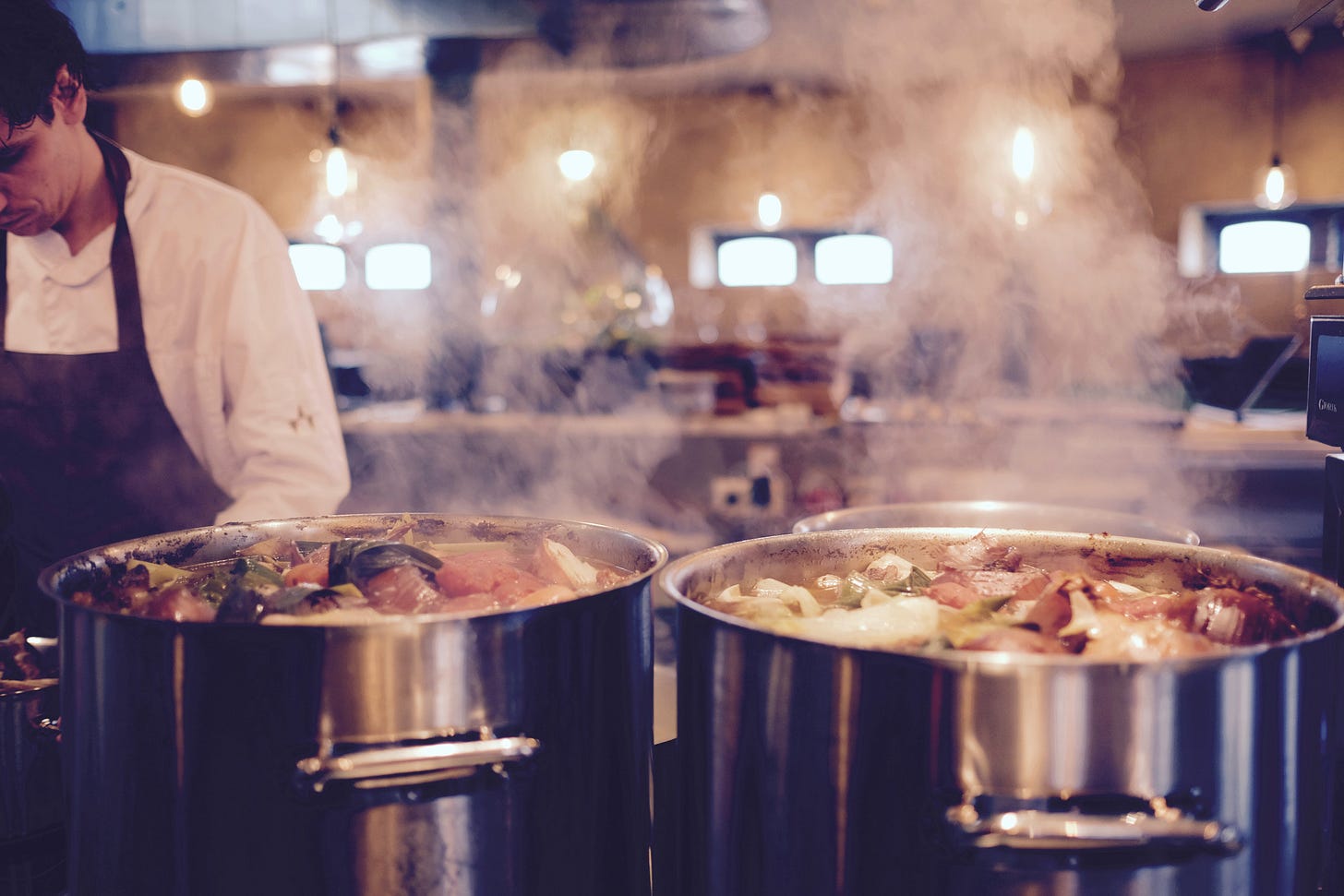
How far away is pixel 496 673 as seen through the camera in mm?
863

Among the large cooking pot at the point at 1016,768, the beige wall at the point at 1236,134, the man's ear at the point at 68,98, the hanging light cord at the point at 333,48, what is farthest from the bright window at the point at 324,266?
the large cooking pot at the point at 1016,768

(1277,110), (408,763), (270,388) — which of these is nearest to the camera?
(408,763)

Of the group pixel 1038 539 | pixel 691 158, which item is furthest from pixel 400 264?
pixel 1038 539

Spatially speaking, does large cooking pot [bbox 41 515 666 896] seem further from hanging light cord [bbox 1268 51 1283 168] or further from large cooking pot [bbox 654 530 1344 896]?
hanging light cord [bbox 1268 51 1283 168]

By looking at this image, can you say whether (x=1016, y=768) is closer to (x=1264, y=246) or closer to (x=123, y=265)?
(x=123, y=265)

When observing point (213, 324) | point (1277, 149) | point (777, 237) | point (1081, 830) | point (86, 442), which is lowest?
point (1081, 830)

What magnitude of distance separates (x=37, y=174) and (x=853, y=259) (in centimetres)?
803

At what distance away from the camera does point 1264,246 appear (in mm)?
8016

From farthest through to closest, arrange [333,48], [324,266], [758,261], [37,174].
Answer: [324,266]
[758,261]
[333,48]
[37,174]

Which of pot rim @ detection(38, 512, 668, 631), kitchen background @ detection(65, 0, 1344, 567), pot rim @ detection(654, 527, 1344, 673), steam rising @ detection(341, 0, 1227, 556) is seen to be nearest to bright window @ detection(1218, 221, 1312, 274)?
kitchen background @ detection(65, 0, 1344, 567)

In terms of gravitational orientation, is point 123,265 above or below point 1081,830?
above

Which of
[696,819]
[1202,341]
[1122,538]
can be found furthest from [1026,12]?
[696,819]

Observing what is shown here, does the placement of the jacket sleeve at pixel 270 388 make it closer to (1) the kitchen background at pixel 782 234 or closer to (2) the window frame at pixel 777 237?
(1) the kitchen background at pixel 782 234

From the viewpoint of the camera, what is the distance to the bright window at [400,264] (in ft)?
31.4
